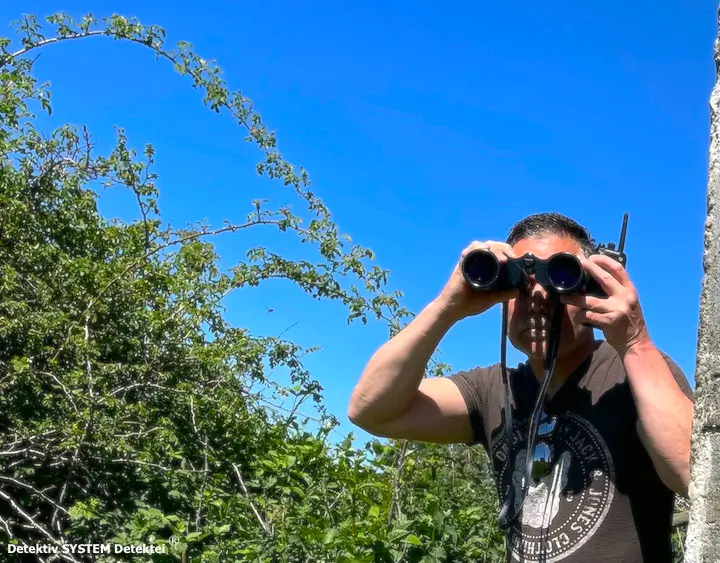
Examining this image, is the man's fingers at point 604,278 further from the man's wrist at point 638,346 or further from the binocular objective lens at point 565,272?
the man's wrist at point 638,346

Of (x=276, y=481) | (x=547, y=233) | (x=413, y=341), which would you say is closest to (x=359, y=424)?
(x=413, y=341)

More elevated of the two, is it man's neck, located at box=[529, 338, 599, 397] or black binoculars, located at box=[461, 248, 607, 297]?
black binoculars, located at box=[461, 248, 607, 297]

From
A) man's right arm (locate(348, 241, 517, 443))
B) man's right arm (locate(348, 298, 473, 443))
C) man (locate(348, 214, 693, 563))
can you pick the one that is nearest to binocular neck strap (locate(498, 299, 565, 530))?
man (locate(348, 214, 693, 563))

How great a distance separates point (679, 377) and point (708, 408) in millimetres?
650

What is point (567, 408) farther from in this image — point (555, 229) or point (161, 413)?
point (161, 413)

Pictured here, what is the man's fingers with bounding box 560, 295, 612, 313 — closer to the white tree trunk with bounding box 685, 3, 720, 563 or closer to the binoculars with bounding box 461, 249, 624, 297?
the binoculars with bounding box 461, 249, 624, 297

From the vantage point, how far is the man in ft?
6.09

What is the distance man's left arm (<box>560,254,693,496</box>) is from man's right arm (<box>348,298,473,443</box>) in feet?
1.36

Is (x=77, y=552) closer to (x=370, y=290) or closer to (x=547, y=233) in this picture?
(x=370, y=290)

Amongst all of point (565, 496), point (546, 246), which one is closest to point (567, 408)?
point (565, 496)

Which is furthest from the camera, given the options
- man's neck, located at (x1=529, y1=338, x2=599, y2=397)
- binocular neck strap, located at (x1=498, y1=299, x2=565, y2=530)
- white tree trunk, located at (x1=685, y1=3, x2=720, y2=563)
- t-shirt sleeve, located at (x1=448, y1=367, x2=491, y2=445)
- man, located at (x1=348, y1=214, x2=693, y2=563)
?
t-shirt sleeve, located at (x1=448, y1=367, x2=491, y2=445)

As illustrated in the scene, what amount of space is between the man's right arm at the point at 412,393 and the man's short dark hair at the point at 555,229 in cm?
33

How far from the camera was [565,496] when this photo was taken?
2055 millimetres

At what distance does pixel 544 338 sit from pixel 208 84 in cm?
358
